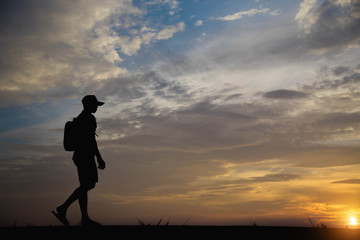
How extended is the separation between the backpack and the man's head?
470 millimetres

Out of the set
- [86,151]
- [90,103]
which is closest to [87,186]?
[86,151]

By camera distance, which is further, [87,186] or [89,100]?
[89,100]

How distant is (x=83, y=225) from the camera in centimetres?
662

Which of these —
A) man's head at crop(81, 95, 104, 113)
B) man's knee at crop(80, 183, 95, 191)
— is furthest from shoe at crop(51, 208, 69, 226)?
→ man's head at crop(81, 95, 104, 113)

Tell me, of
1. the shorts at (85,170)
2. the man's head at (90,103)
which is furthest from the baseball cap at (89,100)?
the shorts at (85,170)

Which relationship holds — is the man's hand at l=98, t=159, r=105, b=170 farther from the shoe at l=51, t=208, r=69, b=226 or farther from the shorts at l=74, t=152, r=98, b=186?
the shoe at l=51, t=208, r=69, b=226

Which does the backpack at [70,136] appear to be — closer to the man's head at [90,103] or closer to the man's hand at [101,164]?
the man's head at [90,103]

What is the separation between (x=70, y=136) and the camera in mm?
6676

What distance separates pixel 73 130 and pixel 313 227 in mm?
5250

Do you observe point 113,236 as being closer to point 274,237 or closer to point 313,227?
point 274,237

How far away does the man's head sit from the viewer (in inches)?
274

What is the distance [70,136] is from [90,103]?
77 cm

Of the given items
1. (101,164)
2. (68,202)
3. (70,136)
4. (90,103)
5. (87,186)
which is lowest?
(68,202)

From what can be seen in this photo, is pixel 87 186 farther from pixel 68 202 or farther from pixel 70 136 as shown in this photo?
pixel 70 136
